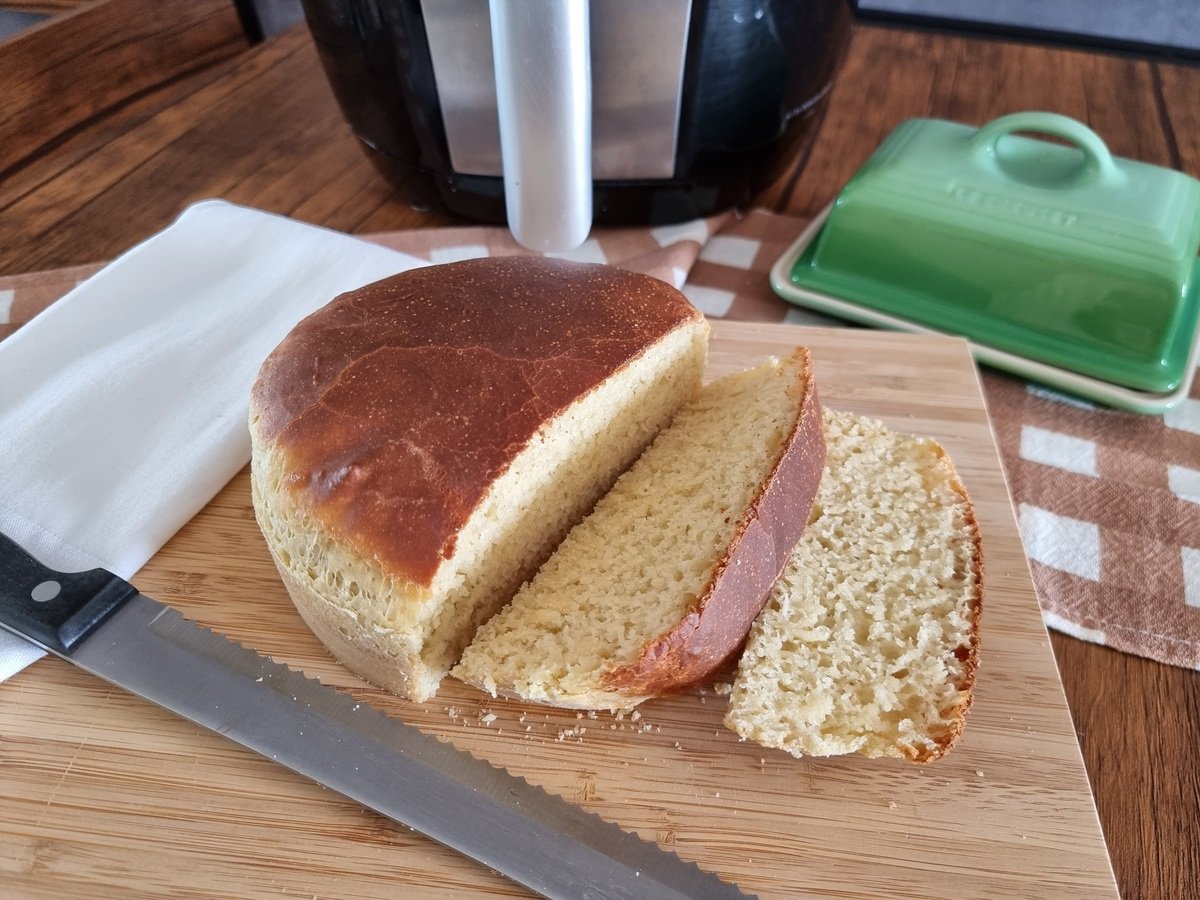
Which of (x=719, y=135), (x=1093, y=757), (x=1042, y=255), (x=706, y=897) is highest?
(x=719, y=135)

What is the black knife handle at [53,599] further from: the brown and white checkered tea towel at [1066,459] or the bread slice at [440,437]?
the brown and white checkered tea towel at [1066,459]

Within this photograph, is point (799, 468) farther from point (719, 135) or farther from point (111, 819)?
point (111, 819)

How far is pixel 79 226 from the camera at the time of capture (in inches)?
94.6

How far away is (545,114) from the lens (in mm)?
1651

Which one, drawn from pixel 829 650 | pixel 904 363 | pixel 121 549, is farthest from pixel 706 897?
pixel 904 363

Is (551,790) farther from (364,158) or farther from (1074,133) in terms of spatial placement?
(364,158)

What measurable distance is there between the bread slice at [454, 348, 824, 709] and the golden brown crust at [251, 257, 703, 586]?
249 mm

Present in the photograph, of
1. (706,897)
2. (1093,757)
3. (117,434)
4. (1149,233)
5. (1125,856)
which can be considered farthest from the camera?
(1149,233)

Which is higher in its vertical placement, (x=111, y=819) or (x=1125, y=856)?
(x=111, y=819)

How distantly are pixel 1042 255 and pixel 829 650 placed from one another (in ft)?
3.98

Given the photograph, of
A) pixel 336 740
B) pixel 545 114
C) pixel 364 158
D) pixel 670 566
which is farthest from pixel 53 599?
pixel 364 158

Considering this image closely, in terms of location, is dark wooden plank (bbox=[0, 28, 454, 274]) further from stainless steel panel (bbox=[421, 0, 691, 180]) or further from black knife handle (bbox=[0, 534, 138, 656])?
black knife handle (bbox=[0, 534, 138, 656])

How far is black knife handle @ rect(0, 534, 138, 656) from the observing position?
134 cm

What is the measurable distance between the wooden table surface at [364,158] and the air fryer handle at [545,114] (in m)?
0.83
